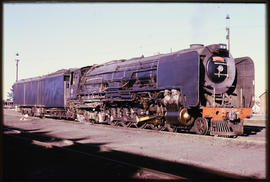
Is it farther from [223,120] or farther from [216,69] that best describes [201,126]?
[216,69]

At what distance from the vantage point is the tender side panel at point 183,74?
1141 centimetres

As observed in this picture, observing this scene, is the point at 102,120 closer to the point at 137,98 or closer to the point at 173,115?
the point at 137,98

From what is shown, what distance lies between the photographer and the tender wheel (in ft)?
38.8

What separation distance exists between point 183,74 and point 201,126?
236 centimetres

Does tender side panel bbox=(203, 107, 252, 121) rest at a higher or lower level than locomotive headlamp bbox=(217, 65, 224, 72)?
lower

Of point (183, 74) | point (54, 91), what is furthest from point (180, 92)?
point (54, 91)

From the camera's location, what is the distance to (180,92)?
12.3 m

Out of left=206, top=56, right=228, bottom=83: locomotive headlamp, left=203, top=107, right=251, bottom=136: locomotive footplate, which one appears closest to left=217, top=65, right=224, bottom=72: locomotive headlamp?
left=206, top=56, right=228, bottom=83: locomotive headlamp

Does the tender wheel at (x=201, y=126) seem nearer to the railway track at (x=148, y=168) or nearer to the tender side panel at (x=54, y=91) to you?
the railway track at (x=148, y=168)

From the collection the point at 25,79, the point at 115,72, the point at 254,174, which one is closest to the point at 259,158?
the point at 254,174

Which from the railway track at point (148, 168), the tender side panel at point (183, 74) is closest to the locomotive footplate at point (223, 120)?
the tender side panel at point (183, 74)

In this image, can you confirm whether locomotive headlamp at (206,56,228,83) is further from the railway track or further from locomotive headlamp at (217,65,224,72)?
the railway track

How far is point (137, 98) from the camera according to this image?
1467 centimetres

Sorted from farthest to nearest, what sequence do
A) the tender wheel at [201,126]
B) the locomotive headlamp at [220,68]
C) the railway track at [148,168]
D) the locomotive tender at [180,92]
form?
the locomotive headlamp at [220,68] < the tender wheel at [201,126] < the locomotive tender at [180,92] < the railway track at [148,168]
